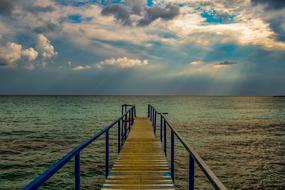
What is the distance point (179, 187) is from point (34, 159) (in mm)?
8383

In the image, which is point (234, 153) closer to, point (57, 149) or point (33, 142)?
point (57, 149)

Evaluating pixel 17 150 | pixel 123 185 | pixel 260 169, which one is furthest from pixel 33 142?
pixel 123 185

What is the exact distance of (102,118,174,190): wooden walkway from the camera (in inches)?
217

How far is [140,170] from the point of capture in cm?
659

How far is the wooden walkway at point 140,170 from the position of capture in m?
5.51

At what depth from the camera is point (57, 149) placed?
58.4ft

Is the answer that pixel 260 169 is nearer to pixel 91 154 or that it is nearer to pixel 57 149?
pixel 91 154

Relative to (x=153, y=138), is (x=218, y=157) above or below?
below

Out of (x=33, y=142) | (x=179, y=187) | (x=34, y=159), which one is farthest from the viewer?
(x=33, y=142)

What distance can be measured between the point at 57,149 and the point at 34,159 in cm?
272

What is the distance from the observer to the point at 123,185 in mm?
5473

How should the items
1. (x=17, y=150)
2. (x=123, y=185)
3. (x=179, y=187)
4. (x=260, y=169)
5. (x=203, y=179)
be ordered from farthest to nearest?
(x=17, y=150) → (x=260, y=169) → (x=203, y=179) → (x=179, y=187) → (x=123, y=185)

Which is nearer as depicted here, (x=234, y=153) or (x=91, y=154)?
(x=91, y=154)

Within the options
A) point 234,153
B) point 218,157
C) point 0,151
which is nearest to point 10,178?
point 0,151
